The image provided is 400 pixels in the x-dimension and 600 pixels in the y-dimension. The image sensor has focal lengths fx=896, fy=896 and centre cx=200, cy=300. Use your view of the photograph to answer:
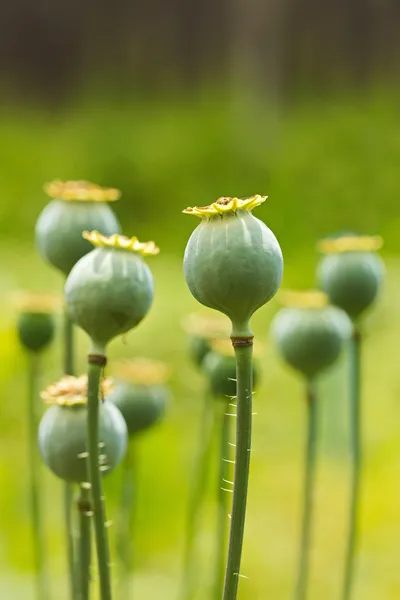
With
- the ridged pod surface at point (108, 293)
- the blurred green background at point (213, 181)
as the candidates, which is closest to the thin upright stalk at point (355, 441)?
the ridged pod surface at point (108, 293)

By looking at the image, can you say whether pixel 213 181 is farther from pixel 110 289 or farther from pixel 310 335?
pixel 110 289

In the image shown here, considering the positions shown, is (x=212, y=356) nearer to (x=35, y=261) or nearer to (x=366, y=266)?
(x=366, y=266)

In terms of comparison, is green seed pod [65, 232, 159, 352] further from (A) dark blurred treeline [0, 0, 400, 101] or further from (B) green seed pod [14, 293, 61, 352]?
(A) dark blurred treeline [0, 0, 400, 101]

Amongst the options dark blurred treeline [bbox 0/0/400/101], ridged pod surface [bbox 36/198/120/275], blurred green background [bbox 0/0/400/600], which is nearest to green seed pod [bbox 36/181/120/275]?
ridged pod surface [bbox 36/198/120/275]

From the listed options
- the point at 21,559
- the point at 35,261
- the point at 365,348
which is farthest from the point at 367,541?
the point at 35,261

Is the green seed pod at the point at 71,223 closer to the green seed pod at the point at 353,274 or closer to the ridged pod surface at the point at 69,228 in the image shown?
the ridged pod surface at the point at 69,228

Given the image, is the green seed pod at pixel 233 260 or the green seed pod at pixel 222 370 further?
the green seed pod at pixel 222 370
